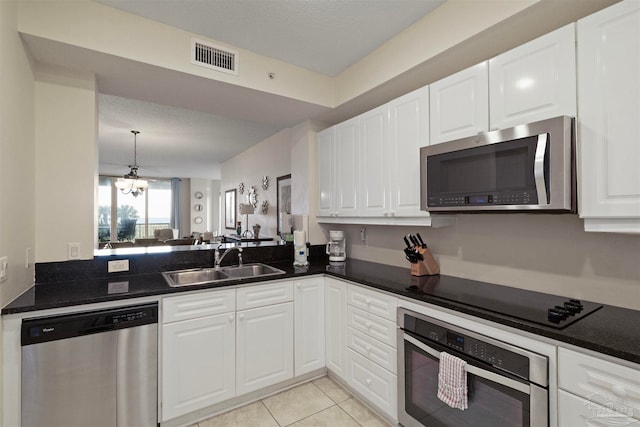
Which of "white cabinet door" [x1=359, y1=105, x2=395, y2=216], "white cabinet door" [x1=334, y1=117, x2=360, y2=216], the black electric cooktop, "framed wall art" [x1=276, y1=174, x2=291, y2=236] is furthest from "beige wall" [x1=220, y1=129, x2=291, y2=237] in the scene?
the black electric cooktop

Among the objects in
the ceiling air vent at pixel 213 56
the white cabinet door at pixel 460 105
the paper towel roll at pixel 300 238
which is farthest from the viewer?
the paper towel roll at pixel 300 238

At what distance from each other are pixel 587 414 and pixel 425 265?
1.22 m

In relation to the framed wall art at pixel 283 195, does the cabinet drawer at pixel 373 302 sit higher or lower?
lower

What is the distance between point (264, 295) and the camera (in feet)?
7.47

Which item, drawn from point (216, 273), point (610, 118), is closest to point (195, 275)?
point (216, 273)

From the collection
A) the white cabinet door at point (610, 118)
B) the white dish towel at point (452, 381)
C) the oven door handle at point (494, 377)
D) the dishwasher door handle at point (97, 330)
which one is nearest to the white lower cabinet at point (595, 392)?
the oven door handle at point (494, 377)

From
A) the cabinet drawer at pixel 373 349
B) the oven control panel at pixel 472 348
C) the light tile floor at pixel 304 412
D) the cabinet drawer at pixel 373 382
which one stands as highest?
the oven control panel at pixel 472 348

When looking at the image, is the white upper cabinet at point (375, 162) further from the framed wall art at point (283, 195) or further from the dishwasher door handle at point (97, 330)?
the framed wall art at point (283, 195)

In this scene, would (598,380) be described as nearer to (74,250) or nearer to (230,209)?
(74,250)

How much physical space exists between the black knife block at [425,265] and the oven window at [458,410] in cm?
62

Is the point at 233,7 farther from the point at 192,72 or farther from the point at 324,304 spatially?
the point at 324,304

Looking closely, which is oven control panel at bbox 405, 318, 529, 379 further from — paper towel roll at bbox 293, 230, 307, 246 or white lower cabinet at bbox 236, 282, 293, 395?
paper towel roll at bbox 293, 230, 307, 246

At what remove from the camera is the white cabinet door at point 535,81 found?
139cm

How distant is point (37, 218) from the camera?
2.01 m
